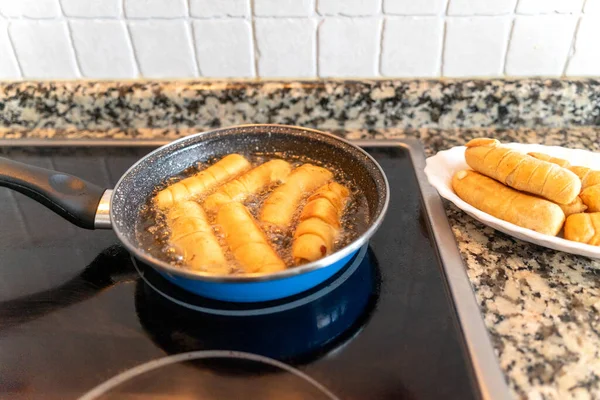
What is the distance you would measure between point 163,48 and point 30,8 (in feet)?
0.76

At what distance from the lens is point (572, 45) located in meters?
0.84

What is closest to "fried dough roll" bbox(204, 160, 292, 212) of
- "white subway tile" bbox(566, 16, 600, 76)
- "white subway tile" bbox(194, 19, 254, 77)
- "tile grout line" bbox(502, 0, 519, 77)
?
"white subway tile" bbox(194, 19, 254, 77)

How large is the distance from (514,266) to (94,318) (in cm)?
53

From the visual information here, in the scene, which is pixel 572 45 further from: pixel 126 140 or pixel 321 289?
pixel 126 140

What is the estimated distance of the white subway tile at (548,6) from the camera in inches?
30.9

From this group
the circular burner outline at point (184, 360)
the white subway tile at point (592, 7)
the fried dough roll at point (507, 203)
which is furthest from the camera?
the white subway tile at point (592, 7)

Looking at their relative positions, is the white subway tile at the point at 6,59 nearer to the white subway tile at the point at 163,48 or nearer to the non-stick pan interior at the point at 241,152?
the white subway tile at the point at 163,48

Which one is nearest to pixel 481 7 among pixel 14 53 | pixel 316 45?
pixel 316 45

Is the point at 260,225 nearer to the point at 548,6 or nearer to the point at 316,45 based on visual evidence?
the point at 316,45

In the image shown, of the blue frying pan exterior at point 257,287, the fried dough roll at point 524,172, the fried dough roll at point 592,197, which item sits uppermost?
the fried dough roll at point 524,172

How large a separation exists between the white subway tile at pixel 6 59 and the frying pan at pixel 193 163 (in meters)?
0.35

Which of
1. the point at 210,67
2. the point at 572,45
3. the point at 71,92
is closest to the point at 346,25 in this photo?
the point at 210,67

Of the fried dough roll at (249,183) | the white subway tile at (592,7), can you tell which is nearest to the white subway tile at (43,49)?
the fried dough roll at (249,183)

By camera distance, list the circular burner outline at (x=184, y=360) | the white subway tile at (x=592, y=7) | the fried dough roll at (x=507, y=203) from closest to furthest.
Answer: the circular burner outline at (x=184, y=360)
the fried dough roll at (x=507, y=203)
the white subway tile at (x=592, y=7)
